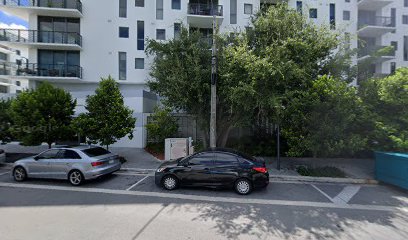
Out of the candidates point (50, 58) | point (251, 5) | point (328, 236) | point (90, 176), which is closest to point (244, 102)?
point (328, 236)

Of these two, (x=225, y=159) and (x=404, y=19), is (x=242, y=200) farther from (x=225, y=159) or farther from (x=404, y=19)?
(x=404, y=19)

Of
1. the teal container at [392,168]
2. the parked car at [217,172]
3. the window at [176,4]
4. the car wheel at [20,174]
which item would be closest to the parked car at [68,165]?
the car wheel at [20,174]

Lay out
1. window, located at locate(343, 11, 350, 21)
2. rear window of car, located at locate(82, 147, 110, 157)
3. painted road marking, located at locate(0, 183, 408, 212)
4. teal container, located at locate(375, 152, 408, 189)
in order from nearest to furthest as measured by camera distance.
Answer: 1. painted road marking, located at locate(0, 183, 408, 212)
2. teal container, located at locate(375, 152, 408, 189)
3. rear window of car, located at locate(82, 147, 110, 157)
4. window, located at locate(343, 11, 350, 21)

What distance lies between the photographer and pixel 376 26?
23891 mm

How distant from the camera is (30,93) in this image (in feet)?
38.7

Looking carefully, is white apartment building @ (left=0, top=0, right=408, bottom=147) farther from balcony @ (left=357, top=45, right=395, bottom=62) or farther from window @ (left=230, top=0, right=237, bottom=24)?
balcony @ (left=357, top=45, right=395, bottom=62)

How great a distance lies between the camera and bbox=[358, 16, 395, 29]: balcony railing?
81.2 feet

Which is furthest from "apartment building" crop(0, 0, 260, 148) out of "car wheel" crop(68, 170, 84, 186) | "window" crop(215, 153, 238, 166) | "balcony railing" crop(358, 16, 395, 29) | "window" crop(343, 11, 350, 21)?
"window" crop(215, 153, 238, 166)

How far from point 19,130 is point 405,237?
50.5 ft

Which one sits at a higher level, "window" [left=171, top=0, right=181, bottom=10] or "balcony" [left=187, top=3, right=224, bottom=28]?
"window" [left=171, top=0, right=181, bottom=10]

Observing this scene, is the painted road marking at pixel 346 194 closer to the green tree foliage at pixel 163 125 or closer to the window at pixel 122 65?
the green tree foliage at pixel 163 125

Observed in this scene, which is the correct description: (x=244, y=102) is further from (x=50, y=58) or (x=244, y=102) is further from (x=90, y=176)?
(x=50, y=58)

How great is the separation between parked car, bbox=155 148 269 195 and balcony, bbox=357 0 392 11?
1035 inches

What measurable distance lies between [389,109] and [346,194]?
501 cm
